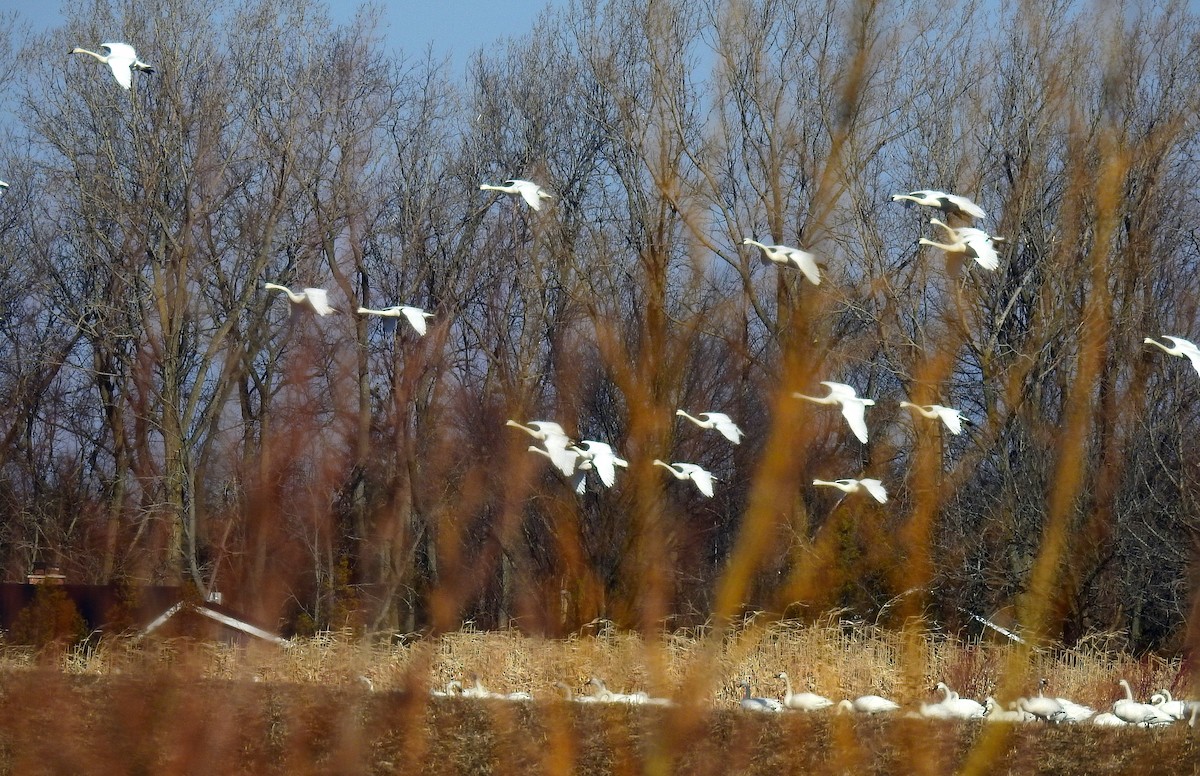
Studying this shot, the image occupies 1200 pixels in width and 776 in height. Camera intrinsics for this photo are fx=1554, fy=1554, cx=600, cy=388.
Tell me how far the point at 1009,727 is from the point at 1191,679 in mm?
2913

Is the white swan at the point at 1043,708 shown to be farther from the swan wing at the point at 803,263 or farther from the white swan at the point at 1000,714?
the swan wing at the point at 803,263

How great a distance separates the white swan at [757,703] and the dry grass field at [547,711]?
15 centimetres

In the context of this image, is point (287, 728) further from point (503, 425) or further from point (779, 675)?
point (503, 425)

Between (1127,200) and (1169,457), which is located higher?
(1127,200)

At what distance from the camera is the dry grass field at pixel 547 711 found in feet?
34.8

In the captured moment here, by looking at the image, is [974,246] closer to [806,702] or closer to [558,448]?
[806,702]

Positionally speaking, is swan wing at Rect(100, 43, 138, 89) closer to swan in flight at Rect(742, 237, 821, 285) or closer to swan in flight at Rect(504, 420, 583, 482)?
swan in flight at Rect(504, 420, 583, 482)

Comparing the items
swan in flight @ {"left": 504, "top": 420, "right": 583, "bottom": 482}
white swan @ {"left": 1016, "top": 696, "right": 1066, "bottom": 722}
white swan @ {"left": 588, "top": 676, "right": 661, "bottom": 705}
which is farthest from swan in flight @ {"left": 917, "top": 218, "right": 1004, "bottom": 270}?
white swan @ {"left": 588, "top": 676, "right": 661, "bottom": 705}

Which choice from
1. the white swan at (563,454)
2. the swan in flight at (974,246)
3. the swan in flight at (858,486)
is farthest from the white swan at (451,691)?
the swan in flight at (974,246)

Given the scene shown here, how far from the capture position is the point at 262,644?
15.8m

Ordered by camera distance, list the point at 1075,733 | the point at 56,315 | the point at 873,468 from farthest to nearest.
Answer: the point at 56,315, the point at 873,468, the point at 1075,733

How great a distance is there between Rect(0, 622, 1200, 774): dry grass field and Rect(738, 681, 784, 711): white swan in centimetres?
15

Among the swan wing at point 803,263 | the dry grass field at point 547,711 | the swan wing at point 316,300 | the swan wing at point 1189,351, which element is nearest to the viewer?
the dry grass field at point 547,711

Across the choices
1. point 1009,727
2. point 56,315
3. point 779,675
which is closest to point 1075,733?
point 1009,727
